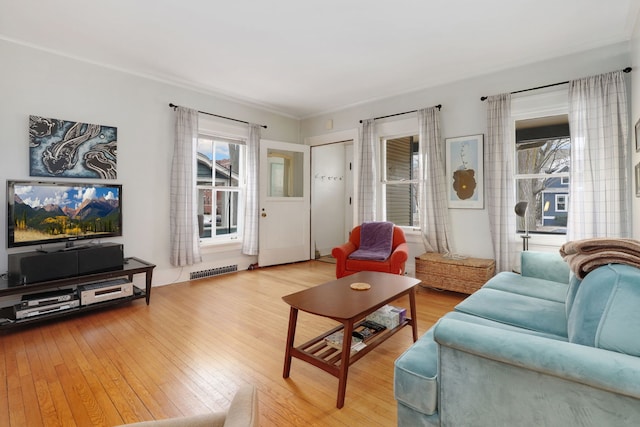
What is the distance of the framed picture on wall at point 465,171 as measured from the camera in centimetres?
380

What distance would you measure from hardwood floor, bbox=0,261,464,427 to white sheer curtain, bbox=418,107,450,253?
3.18 feet

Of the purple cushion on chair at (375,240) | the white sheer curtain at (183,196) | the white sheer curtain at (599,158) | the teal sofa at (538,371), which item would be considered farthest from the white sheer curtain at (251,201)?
the white sheer curtain at (599,158)

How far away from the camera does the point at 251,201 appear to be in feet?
15.9

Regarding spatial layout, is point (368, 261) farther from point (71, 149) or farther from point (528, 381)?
point (71, 149)

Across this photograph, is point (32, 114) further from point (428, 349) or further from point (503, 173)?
point (503, 173)

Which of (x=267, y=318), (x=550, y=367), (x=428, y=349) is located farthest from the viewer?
(x=267, y=318)

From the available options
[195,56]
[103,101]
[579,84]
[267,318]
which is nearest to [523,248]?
[579,84]

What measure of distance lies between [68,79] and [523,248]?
17.2ft

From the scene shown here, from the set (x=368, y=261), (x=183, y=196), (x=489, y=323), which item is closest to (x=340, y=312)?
(x=489, y=323)

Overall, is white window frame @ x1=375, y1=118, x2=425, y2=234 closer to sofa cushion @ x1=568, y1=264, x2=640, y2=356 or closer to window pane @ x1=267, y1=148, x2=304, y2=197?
window pane @ x1=267, y1=148, x2=304, y2=197

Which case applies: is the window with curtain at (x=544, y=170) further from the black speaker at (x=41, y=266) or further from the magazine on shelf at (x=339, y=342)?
the black speaker at (x=41, y=266)

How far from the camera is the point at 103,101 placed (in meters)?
3.54

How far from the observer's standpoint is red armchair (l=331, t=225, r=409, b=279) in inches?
133

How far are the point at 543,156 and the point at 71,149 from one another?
5.17 metres
